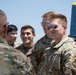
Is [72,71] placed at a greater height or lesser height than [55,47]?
lesser

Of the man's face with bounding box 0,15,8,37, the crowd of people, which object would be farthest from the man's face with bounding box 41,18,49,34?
the man's face with bounding box 0,15,8,37

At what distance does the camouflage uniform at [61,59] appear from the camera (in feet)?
12.2

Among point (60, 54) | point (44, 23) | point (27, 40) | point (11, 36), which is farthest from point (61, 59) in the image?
point (11, 36)

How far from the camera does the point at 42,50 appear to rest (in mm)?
5125

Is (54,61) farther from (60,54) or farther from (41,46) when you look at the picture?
(41,46)

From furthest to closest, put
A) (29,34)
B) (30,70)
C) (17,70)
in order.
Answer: (29,34)
(30,70)
(17,70)

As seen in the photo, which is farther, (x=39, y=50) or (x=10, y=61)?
(x=39, y=50)

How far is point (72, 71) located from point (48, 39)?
62.5 inches

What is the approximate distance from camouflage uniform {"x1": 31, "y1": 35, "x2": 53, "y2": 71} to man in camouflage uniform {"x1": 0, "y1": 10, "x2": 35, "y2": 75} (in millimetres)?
3058

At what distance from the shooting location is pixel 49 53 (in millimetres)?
4070

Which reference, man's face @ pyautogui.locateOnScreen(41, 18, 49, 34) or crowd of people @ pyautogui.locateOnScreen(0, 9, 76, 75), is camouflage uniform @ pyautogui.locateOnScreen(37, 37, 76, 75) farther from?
man's face @ pyautogui.locateOnScreen(41, 18, 49, 34)

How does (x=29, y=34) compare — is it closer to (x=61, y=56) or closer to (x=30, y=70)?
(x=61, y=56)

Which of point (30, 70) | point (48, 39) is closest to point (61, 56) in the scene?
point (48, 39)

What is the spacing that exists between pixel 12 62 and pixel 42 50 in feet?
10.6
